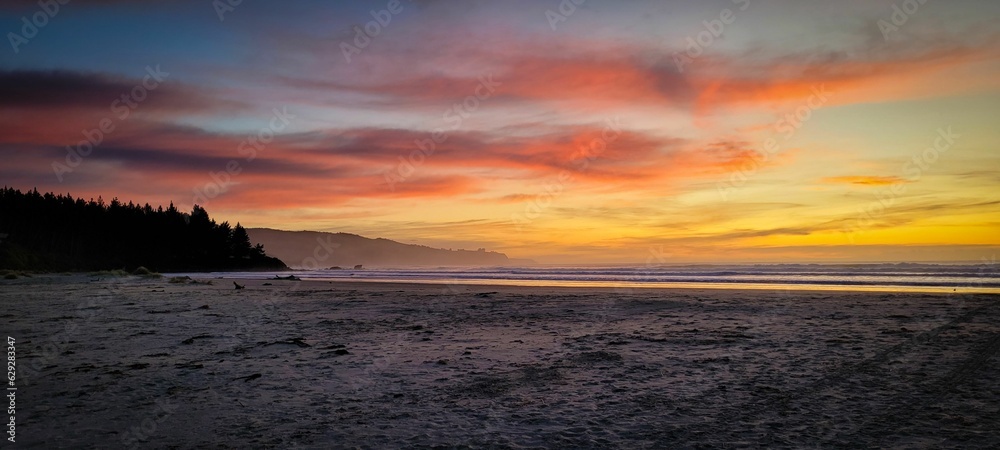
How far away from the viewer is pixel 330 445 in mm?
5352

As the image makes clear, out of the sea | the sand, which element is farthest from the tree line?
the sand

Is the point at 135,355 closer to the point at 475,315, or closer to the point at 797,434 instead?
the point at 475,315

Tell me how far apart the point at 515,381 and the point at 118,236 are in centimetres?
8852

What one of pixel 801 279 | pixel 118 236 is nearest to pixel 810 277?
pixel 801 279

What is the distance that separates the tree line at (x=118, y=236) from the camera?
68625mm

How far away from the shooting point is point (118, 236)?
75750mm

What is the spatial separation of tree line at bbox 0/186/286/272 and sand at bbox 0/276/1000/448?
67902mm

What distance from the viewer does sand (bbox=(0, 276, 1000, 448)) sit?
5.65 meters

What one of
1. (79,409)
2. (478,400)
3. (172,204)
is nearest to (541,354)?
(478,400)

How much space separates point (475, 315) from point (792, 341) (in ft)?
31.1

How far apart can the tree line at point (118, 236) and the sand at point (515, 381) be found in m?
67.9

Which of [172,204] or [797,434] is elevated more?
[172,204]

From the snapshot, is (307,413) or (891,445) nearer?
(891,445)

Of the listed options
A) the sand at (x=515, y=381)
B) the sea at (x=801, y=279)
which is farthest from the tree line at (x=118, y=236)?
the sand at (x=515, y=381)
